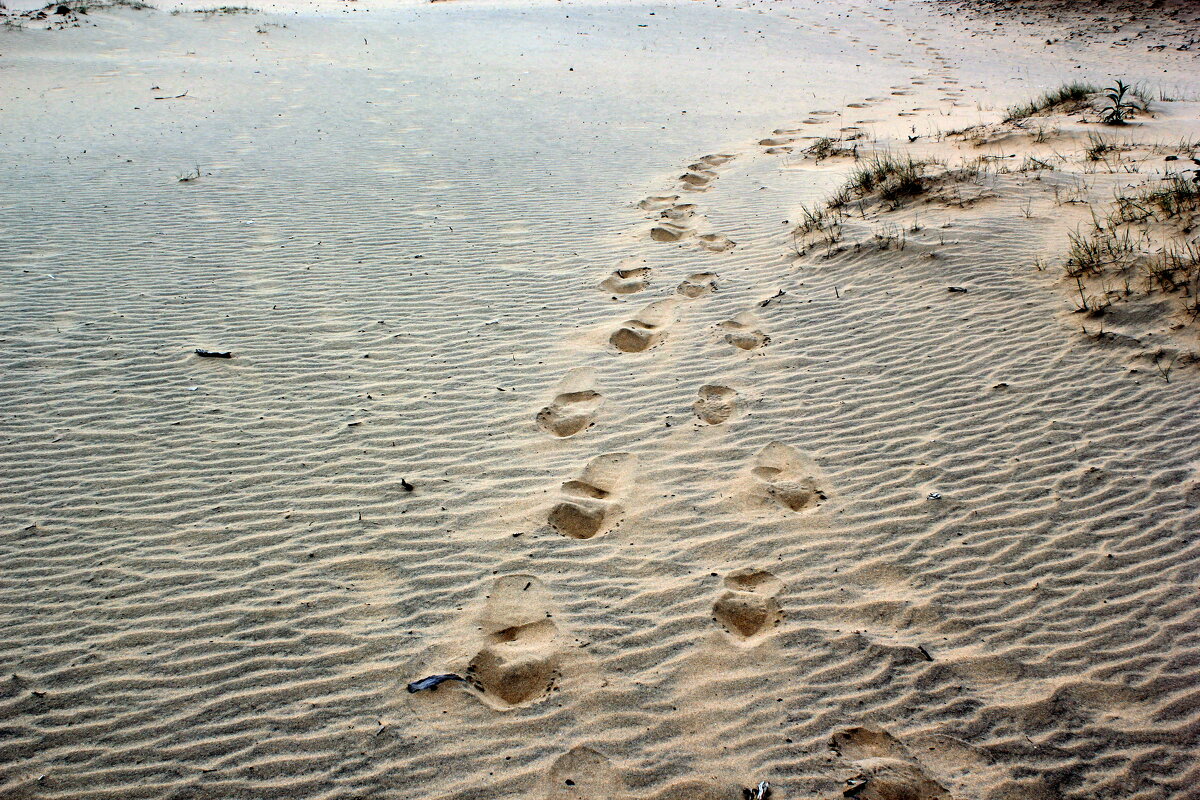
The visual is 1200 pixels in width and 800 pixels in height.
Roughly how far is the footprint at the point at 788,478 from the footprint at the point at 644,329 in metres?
1.34

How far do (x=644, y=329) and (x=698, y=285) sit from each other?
0.84 m

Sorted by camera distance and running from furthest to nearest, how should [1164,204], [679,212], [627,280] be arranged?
[679,212], [627,280], [1164,204]

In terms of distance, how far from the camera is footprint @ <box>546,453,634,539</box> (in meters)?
3.26

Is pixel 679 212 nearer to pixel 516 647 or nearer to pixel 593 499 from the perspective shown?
pixel 593 499

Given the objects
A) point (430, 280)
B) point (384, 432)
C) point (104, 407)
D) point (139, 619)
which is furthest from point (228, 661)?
point (430, 280)

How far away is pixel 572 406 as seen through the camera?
4.15 metres

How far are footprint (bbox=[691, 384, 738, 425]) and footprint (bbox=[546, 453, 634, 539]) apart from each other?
586 mm

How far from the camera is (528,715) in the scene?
2.44 m

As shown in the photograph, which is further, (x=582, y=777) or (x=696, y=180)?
(x=696, y=180)

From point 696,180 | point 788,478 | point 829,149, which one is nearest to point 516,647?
point 788,478

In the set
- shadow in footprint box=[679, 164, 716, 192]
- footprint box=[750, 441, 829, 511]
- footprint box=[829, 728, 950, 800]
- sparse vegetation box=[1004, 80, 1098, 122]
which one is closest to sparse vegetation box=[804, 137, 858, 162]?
shadow in footprint box=[679, 164, 716, 192]

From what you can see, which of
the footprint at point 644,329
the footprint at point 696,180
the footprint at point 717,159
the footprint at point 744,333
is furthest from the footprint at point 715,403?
the footprint at point 717,159

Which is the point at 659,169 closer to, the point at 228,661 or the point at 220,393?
the point at 220,393

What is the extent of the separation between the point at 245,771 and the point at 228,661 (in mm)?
470
